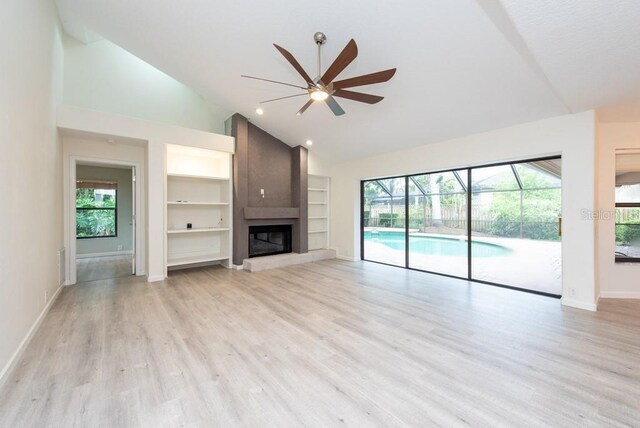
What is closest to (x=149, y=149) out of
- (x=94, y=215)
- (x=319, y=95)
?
(x=319, y=95)

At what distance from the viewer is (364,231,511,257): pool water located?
483 centimetres

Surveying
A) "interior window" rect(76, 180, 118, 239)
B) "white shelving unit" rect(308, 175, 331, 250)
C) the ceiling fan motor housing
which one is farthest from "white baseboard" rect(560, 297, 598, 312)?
"interior window" rect(76, 180, 118, 239)

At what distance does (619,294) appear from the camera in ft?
12.7

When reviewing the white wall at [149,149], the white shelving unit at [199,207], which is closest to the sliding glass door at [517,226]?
the white shelving unit at [199,207]

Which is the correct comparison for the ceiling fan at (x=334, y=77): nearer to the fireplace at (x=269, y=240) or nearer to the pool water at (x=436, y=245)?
the pool water at (x=436, y=245)

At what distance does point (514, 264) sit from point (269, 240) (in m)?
5.16

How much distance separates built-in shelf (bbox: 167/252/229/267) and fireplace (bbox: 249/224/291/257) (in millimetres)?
709

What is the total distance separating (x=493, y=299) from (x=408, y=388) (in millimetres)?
2617

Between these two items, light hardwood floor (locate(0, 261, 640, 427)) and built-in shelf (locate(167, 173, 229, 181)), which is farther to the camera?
built-in shelf (locate(167, 173, 229, 181))

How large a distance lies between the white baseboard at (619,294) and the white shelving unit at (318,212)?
17.5 feet

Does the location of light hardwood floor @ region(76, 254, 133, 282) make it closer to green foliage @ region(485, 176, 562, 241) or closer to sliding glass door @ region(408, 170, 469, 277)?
sliding glass door @ region(408, 170, 469, 277)

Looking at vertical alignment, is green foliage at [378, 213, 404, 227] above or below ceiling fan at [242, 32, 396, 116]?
below

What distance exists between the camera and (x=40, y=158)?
301 cm

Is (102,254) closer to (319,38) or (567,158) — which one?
(319,38)
